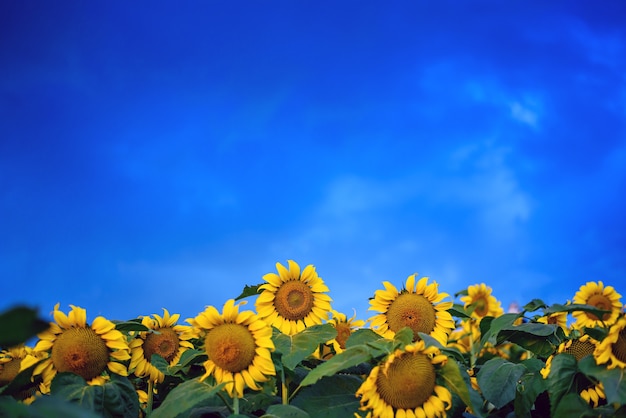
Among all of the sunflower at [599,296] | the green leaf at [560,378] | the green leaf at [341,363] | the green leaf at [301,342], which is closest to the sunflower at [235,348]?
the green leaf at [301,342]

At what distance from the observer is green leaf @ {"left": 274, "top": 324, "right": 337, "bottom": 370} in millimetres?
3418

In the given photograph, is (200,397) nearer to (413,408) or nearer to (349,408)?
(349,408)

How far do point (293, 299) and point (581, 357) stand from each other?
193cm

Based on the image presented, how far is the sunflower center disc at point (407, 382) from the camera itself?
3092 mm

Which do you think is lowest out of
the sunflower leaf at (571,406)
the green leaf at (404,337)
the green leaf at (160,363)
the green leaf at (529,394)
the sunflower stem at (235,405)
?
the sunflower leaf at (571,406)

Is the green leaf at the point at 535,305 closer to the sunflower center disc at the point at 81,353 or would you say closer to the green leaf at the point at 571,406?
the green leaf at the point at 571,406

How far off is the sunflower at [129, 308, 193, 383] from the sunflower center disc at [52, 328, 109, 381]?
0.33m

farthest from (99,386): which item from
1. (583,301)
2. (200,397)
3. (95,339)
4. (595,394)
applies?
(583,301)

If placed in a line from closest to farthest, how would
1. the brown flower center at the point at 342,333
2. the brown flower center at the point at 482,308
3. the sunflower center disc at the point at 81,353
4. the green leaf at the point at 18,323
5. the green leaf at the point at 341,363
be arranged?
the green leaf at the point at 18,323 → the green leaf at the point at 341,363 → the sunflower center disc at the point at 81,353 → the brown flower center at the point at 342,333 → the brown flower center at the point at 482,308

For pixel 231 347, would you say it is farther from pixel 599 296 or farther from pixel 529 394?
pixel 599 296

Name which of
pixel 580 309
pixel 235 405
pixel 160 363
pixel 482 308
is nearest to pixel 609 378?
pixel 580 309

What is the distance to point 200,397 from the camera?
3012mm

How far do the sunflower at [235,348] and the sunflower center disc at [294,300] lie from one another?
79 centimetres

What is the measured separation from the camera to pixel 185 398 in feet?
10.1
